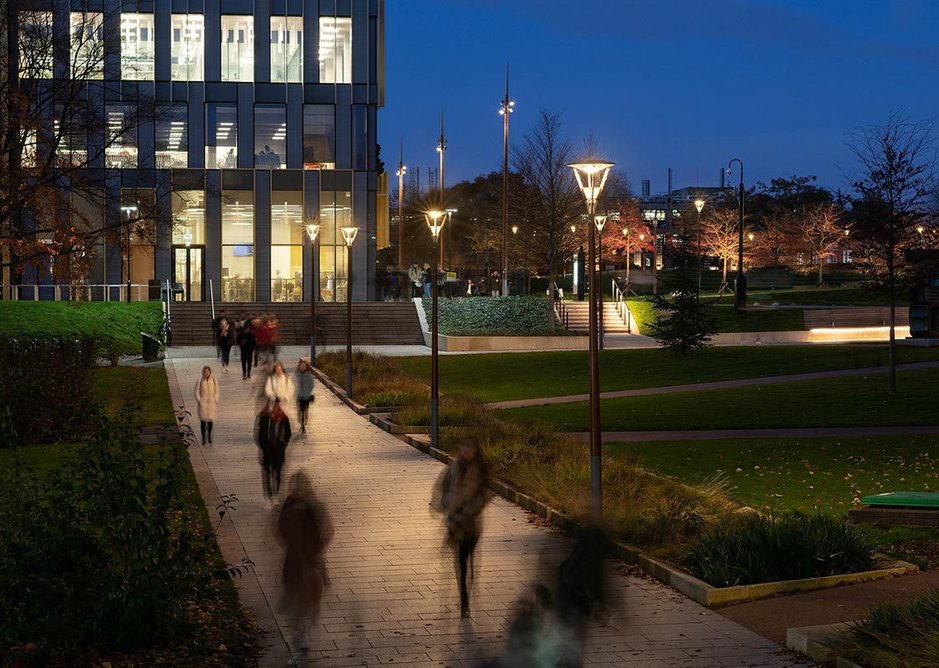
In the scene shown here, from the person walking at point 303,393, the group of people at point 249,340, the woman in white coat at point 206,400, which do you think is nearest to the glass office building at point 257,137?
the group of people at point 249,340

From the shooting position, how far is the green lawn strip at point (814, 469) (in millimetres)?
13016

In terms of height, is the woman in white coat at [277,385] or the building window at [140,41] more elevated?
the building window at [140,41]

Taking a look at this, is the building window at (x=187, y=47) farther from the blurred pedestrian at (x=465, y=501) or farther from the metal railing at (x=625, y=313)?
the blurred pedestrian at (x=465, y=501)

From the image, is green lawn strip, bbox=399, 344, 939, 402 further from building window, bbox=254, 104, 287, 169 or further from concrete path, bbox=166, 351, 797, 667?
building window, bbox=254, 104, 287, 169

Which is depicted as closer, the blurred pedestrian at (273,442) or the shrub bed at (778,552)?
the shrub bed at (778,552)

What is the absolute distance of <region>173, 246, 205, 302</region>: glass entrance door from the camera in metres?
62.3

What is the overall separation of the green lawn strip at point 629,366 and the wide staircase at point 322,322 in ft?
33.5

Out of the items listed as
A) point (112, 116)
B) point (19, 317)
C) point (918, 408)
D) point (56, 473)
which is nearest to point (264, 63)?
point (112, 116)

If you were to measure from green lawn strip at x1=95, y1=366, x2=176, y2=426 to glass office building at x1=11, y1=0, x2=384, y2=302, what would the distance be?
76.7ft

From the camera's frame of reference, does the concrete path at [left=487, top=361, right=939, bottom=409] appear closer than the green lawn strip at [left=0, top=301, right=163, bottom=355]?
Yes

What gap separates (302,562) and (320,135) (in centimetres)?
5571

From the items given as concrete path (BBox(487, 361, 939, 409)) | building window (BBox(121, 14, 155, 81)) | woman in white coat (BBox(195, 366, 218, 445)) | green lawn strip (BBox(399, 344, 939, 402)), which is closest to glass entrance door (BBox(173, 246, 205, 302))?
building window (BBox(121, 14, 155, 81))

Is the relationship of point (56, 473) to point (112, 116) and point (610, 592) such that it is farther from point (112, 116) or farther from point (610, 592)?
point (112, 116)

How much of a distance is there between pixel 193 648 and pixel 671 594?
14.9ft
